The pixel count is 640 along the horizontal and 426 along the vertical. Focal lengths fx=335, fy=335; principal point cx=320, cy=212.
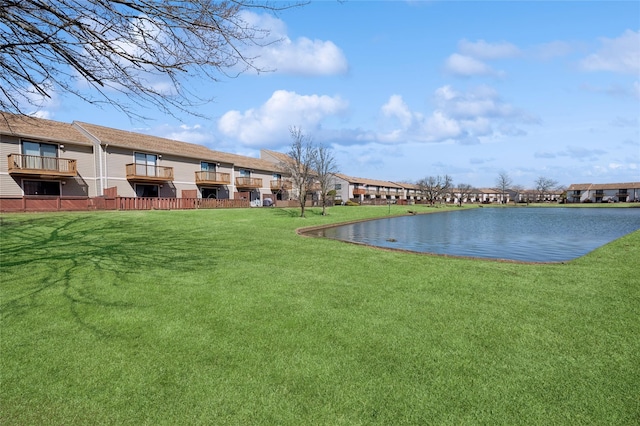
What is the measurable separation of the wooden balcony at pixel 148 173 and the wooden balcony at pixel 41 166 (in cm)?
412

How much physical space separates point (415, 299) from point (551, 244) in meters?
14.5

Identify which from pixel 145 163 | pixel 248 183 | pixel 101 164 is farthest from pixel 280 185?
pixel 101 164

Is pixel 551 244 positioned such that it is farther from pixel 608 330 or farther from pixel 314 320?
pixel 314 320

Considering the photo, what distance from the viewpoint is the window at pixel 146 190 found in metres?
32.2

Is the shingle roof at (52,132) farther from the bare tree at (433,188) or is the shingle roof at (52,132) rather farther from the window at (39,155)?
the bare tree at (433,188)

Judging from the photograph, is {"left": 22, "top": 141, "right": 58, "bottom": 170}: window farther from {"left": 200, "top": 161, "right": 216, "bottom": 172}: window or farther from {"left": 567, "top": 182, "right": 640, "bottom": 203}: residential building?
{"left": 567, "top": 182, "right": 640, "bottom": 203}: residential building

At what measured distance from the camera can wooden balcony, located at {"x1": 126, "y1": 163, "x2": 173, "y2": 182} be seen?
30141 millimetres

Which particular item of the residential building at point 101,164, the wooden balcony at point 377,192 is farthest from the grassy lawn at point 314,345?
the wooden balcony at point 377,192

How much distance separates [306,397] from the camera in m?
3.19

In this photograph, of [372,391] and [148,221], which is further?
[148,221]

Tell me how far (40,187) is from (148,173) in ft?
26.3

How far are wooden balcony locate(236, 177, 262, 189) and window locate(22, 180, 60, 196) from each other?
19.5m

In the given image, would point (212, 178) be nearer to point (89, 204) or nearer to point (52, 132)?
point (52, 132)

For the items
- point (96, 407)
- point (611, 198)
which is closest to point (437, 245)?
point (96, 407)
